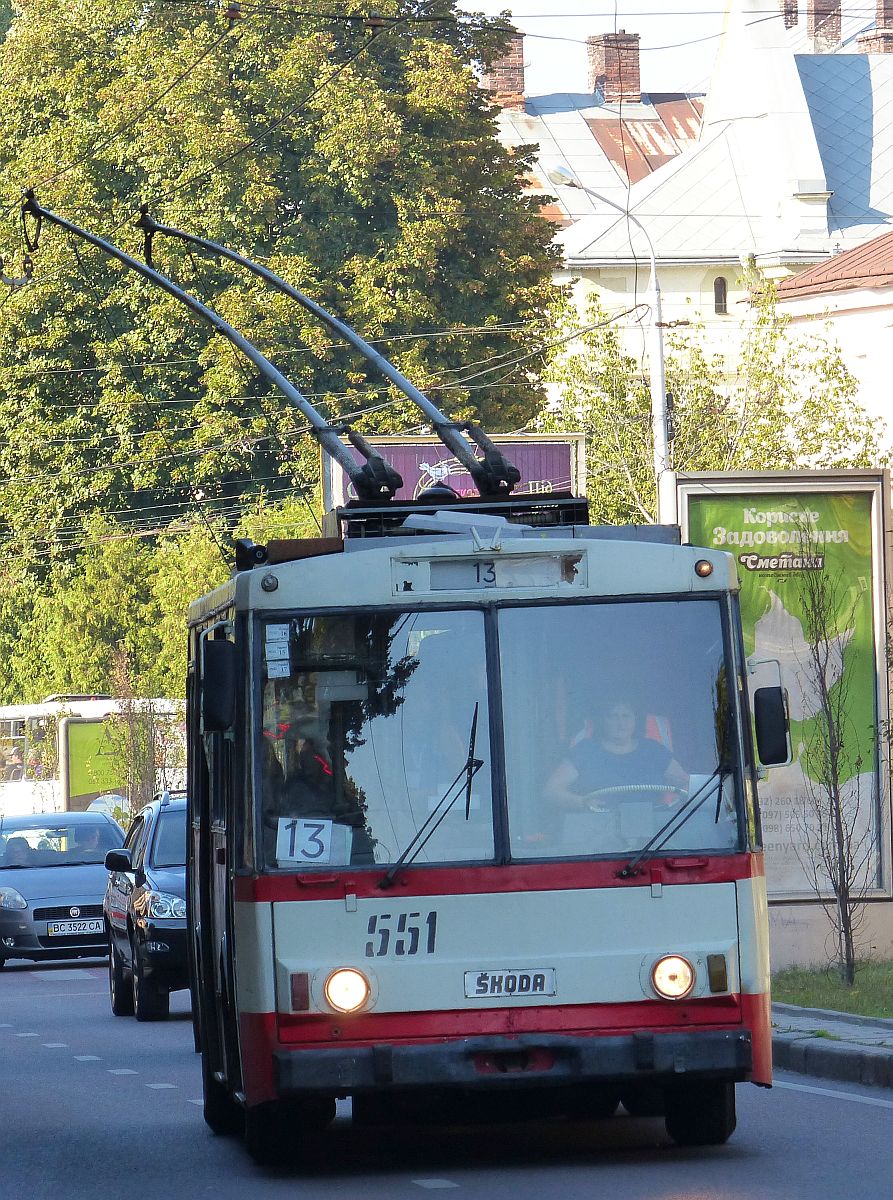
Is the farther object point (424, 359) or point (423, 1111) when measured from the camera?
point (424, 359)

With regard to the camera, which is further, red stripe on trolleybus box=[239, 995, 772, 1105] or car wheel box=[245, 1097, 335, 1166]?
car wheel box=[245, 1097, 335, 1166]

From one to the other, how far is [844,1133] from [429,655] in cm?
286

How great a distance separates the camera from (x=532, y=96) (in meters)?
99.8

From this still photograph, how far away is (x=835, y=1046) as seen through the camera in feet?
43.6

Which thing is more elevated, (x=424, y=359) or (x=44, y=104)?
(x=44, y=104)

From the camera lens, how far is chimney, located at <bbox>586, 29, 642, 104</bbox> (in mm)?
102062

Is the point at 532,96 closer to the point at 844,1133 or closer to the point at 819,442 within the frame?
the point at 819,442

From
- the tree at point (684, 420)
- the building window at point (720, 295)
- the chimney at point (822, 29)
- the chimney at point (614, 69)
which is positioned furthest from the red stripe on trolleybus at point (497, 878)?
the chimney at point (822, 29)

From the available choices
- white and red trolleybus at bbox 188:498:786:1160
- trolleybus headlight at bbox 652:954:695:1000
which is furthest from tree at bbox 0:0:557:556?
trolleybus headlight at bbox 652:954:695:1000

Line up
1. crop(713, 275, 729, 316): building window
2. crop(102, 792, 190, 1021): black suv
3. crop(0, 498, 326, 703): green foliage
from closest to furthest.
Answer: crop(102, 792, 190, 1021): black suv → crop(0, 498, 326, 703): green foliage → crop(713, 275, 729, 316): building window

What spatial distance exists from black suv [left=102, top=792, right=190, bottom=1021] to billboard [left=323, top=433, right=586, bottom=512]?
1294cm

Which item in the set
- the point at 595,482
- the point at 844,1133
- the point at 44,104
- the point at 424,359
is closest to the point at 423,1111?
the point at 844,1133

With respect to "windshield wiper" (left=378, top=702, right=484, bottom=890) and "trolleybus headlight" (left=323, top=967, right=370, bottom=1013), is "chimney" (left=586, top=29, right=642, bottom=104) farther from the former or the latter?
"trolleybus headlight" (left=323, top=967, right=370, bottom=1013)

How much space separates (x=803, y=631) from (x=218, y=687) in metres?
9.76
